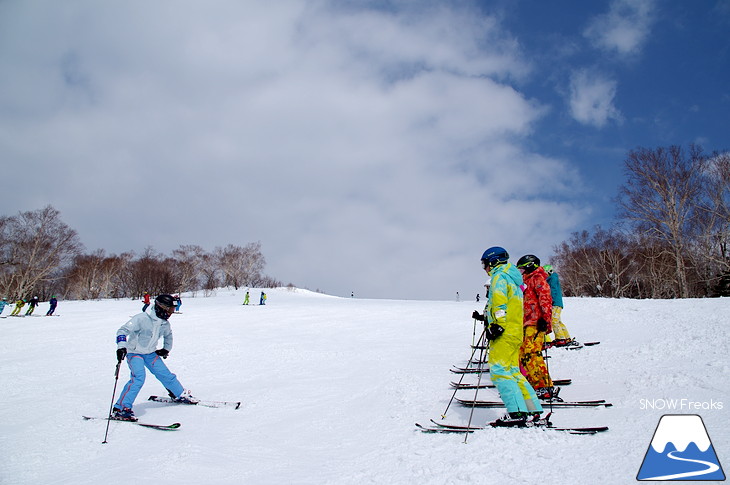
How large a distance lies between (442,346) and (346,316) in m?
9.00

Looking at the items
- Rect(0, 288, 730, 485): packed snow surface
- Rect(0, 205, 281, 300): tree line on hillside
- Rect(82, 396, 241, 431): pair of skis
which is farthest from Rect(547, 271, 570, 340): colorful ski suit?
Rect(0, 205, 281, 300): tree line on hillside

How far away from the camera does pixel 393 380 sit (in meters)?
7.17

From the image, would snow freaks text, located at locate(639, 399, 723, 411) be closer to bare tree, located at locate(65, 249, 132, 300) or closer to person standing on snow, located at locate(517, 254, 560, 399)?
person standing on snow, located at locate(517, 254, 560, 399)

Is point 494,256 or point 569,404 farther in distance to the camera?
point 569,404

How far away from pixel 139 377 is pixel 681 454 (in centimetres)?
649

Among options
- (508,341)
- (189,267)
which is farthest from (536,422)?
(189,267)

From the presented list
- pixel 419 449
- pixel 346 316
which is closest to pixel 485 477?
pixel 419 449

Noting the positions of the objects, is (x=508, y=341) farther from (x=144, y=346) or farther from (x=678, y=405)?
(x=144, y=346)

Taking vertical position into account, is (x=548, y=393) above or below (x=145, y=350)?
below

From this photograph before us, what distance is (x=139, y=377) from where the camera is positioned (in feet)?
18.2

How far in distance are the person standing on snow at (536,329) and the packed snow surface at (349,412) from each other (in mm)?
530

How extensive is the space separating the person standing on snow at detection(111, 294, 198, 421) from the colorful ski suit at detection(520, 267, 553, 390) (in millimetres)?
5244

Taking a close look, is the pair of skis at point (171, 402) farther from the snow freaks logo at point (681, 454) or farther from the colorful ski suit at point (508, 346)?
the snow freaks logo at point (681, 454)

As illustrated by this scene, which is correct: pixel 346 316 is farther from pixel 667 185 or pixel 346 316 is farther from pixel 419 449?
pixel 667 185
